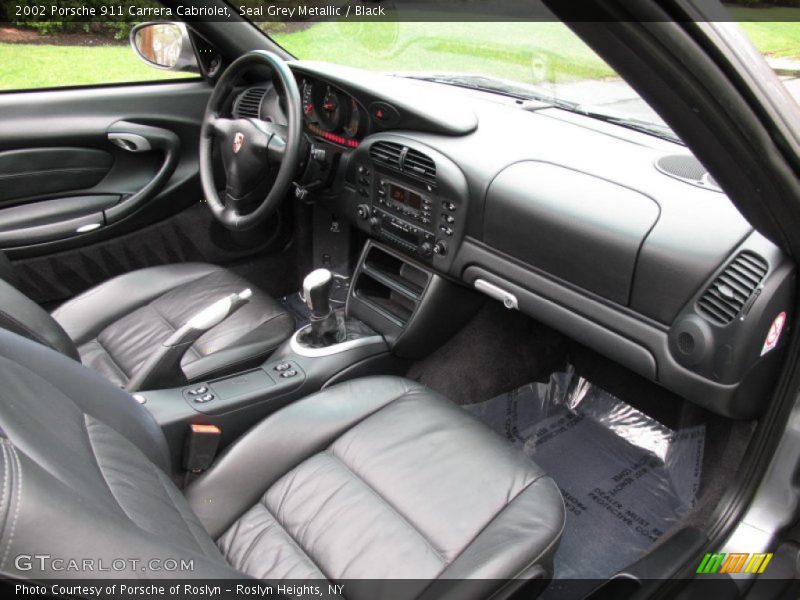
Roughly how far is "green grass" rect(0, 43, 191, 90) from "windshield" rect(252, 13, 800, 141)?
→ 513mm

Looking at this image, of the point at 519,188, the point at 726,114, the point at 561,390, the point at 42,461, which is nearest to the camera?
the point at 42,461

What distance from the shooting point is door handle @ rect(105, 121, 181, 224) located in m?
2.52

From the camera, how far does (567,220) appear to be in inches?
65.1

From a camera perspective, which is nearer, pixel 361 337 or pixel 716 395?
pixel 716 395

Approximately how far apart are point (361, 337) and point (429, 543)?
0.94 m

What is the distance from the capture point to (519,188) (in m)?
1.77

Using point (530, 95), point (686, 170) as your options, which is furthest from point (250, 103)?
point (686, 170)

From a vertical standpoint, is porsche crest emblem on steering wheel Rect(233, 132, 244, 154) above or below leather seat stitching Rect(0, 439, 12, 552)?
below

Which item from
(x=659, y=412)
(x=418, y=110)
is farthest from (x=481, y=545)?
(x=418, y=110)

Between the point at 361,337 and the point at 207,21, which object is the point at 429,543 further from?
the point at 207,21

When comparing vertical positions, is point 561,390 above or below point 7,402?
below

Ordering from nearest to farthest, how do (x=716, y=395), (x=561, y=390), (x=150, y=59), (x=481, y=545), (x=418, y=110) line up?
(x=481, y=545) → (x=716, y=395) → (x=418, y=110) → (x=561, y=390) → (x=150, y=59)

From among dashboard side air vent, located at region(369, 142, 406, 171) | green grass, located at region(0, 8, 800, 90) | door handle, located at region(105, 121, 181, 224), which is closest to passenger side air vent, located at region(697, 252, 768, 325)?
green grass, located at region(0, 8, 800, 90)

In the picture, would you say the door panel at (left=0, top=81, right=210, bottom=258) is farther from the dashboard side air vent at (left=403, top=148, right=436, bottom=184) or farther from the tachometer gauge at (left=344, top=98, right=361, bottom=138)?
the dashboard side air vent at (left=403, top=148, right=436, bottom=184)
